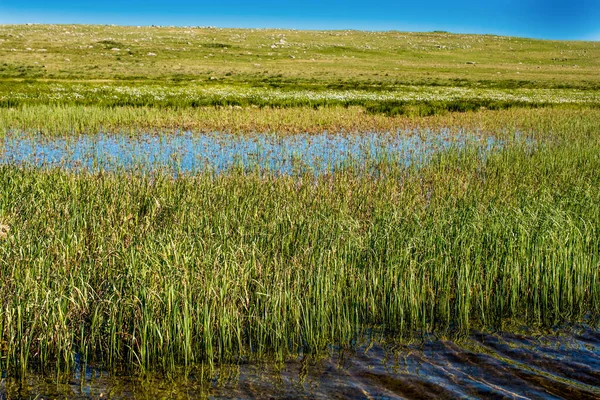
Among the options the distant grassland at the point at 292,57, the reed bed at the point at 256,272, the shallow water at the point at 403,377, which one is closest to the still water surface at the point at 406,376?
the shallow water at the point at 403,377

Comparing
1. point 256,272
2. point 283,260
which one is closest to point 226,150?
point 283,260

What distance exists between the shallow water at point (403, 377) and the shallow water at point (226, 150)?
8.42 meters

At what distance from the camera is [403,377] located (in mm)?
6184

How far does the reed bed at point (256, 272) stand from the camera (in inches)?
247

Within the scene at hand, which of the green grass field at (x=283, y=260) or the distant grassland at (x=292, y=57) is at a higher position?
the distant grassland at (x=292, y=57)

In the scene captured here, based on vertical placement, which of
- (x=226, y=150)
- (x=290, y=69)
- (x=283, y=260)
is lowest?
(x=283, y=260)

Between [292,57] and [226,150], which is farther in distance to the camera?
[292,57]

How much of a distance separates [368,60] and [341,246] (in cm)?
9566

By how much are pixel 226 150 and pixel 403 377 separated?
13167mm

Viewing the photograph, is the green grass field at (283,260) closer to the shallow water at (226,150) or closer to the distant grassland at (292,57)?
the shallow water at (226,150)

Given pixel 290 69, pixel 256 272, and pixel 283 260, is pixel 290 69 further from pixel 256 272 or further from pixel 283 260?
pixel 256 272

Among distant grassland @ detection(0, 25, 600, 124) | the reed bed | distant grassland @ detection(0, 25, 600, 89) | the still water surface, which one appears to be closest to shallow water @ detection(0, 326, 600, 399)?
the still water surface

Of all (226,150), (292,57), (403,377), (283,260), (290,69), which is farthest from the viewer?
(292,57)

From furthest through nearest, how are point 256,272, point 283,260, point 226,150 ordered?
point 226,150 < point 283,260 < point 256,272
